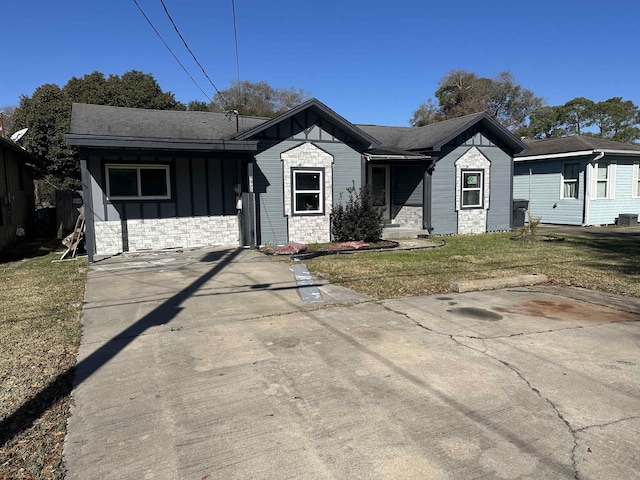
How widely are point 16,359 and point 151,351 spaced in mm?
1300

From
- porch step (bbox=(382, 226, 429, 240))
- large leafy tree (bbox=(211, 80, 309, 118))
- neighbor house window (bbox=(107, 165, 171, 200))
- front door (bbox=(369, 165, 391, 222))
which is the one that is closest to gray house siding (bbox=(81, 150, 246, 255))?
neighbor house window (bbox=(107, 165, 171, 200))

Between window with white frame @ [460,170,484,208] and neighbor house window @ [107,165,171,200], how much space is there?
1012 cm

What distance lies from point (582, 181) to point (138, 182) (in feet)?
56.4

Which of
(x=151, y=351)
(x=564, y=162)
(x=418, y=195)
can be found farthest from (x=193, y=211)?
(x=564, y=162)

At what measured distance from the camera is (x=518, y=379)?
4.04 meters

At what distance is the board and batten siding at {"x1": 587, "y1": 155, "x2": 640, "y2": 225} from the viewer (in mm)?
19156

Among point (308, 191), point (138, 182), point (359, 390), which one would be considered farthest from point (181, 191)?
point (359, 390)

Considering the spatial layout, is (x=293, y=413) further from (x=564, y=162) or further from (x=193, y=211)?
(x=564, y=162)

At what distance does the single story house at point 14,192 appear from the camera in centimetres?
1452

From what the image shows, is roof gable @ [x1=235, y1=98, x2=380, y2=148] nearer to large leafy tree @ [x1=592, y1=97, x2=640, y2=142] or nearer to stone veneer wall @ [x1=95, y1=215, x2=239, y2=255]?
stone veneer wall @ [x1=95, y1=215, x2=239, y2=255]

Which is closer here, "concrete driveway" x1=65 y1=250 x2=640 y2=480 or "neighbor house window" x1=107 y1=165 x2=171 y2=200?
"concrete driveway" x1=65 y1=250 x2=640 y2=480

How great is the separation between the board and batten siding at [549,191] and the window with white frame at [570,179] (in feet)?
0.48

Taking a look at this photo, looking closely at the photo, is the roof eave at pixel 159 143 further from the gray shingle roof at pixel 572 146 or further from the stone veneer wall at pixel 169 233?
the gray shingle roof at pixel 572 146

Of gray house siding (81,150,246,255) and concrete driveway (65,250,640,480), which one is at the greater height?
gray house siding (81,150,246,255)
